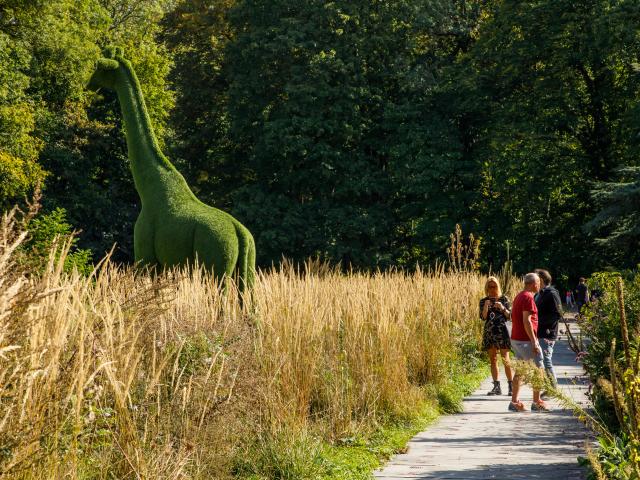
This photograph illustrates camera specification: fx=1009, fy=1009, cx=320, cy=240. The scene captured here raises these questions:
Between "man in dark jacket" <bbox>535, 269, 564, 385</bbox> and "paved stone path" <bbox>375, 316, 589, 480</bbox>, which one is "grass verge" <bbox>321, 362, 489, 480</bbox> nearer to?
"paved stone path" <bbox>375, 316, 589, 480</bbox>

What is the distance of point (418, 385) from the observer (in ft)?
39.7

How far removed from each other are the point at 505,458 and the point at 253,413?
7.21 feet

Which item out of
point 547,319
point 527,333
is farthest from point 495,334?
point 527,333

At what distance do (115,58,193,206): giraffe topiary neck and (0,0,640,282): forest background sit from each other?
547 inches

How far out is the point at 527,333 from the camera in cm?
1121

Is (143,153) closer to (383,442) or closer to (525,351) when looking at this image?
(525,351)

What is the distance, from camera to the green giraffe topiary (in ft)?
46.7

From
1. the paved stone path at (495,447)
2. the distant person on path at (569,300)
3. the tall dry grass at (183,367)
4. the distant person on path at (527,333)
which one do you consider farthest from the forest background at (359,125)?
the tall dry grass at (183,367)

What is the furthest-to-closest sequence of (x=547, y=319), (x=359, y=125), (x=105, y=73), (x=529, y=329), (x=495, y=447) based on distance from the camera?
(x=359, y=125) < (x=105, y=73) < (x=547, y=319) < (x=529, y=329) < (x=495, y=447)

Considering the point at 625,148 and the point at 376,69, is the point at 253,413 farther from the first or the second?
the point at 376,69

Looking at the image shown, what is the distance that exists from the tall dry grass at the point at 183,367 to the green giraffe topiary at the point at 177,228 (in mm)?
2561

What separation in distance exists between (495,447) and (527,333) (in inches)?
105

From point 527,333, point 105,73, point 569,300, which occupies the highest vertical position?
point 105,73

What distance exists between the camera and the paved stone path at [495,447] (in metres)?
7.61
